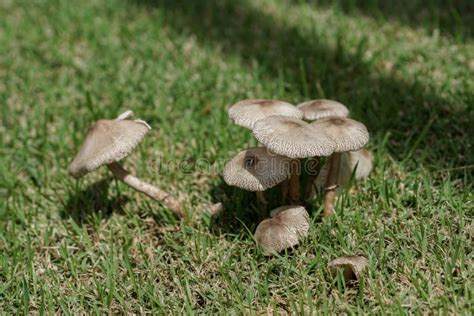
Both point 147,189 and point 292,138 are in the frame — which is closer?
point 292,138

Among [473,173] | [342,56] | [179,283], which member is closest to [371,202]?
[473,173]

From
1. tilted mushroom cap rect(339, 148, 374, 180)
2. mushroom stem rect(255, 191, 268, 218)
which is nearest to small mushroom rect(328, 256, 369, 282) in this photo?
mushroom stem rect(255, 191, 268, 218)

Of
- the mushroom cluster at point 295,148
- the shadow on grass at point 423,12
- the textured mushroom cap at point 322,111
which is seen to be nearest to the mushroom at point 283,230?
the mushroom cluster at point 295,148

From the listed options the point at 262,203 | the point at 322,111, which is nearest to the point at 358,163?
the point at 322,111

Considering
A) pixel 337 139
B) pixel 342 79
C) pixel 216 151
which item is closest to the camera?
pixel 337 139

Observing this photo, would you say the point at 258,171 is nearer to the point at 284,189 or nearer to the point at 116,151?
the point at 284,189

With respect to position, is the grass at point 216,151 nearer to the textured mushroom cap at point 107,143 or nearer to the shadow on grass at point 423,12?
the shadow on grass at point 423,12
